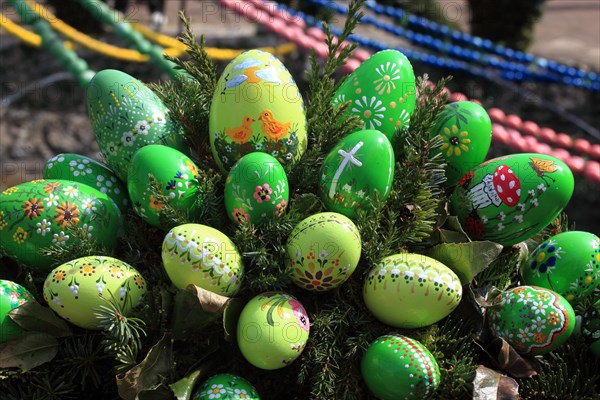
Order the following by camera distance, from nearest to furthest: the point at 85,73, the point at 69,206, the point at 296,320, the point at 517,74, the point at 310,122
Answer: the point at 296,320, the point at 69,206, the point at 310,122, the point at 85,73, the point at 517,74

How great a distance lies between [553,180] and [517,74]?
3.70 m

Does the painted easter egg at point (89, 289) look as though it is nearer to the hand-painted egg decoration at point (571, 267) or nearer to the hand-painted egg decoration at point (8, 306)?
the hand-painted egg decoration at point (8, 306)

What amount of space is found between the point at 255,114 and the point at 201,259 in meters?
0.31

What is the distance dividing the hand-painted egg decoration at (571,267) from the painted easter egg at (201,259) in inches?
24.8

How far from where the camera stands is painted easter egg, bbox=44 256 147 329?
110 cm

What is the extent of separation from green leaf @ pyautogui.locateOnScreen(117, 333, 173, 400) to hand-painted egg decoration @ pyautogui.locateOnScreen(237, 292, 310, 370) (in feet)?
0.43

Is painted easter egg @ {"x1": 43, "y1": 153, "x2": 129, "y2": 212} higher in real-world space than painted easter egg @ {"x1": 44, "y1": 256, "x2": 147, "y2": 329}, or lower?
higher

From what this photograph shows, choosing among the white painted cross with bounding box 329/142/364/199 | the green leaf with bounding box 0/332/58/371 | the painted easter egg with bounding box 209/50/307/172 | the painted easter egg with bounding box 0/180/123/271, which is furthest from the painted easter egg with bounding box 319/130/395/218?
the green leaf with bounding box 0/332/58/371

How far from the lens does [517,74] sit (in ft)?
15.3

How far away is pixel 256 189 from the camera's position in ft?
3.70

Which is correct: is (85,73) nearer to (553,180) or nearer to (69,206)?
(69,206)

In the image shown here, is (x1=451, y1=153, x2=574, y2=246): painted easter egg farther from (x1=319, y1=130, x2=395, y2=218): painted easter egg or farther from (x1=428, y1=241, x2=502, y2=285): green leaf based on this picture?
(x1=319, y1=130, x2=395, y2=218): painted easter egg

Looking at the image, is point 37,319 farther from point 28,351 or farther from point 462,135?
point 462,135

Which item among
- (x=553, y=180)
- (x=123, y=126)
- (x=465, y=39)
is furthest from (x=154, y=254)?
(x=465, y=39)
